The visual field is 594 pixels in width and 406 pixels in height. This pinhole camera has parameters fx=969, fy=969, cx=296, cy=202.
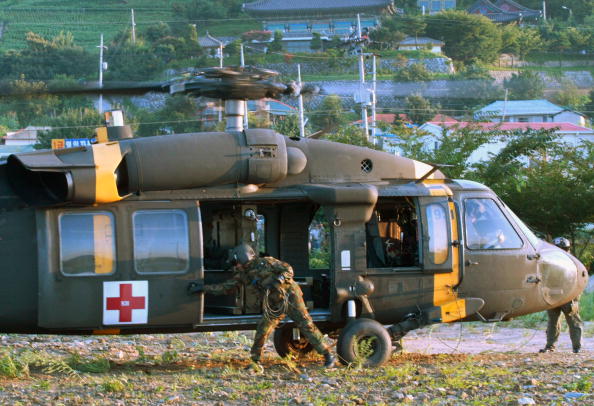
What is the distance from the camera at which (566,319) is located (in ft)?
40.5

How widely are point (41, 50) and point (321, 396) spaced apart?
75.6 metres

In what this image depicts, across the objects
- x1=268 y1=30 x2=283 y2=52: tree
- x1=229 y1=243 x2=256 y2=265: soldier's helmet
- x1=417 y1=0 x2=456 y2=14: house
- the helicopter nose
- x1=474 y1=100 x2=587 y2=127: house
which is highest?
x1=417 y1=0 x2=456 y2=14: house

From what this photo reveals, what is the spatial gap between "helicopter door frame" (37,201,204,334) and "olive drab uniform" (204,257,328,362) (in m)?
0.40

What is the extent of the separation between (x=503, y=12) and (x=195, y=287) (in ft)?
361

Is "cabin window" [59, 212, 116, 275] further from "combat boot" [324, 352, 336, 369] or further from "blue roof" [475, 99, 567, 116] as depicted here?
"blue roof" [475, 99, 567, 116]

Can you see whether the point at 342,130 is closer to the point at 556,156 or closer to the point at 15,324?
the point at 556,156

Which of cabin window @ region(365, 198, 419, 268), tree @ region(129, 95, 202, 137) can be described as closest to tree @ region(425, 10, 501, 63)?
tree @ region(129, 95, 202, 137)

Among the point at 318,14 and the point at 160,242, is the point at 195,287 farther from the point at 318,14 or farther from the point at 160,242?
the point at 318,14

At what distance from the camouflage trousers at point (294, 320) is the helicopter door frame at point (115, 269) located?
0.67m

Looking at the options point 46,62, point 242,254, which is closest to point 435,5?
point 46,62

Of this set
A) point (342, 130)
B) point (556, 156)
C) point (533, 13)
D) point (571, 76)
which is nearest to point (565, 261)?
point (556, 156)

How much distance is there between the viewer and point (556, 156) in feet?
76.0

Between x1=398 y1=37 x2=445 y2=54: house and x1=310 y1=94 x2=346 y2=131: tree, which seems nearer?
x1=310 y1=94 x2=346 y2=131: tree

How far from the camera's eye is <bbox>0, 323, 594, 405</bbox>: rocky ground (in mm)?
8289
